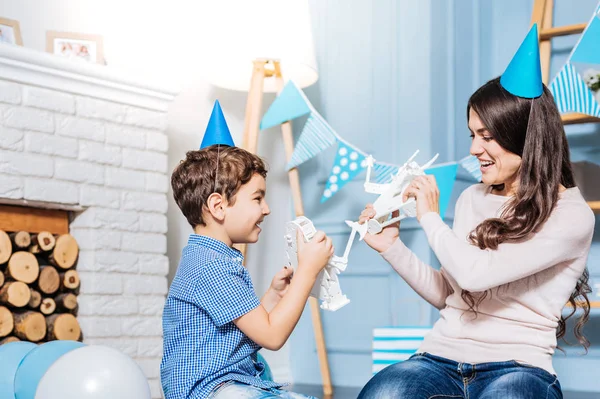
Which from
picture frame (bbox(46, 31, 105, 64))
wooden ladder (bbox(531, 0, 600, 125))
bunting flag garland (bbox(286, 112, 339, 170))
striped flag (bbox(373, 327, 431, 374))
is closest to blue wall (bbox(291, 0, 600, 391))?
wooden ladder (bbox(531, 0, 600, 125))

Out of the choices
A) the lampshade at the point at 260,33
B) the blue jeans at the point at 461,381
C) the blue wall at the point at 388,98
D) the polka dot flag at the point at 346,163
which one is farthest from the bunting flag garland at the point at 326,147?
the blue jeans at the point at 461,381

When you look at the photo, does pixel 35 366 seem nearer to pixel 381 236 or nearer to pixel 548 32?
pixel 381 236

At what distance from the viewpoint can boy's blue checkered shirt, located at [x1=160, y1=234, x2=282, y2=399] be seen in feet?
4.69

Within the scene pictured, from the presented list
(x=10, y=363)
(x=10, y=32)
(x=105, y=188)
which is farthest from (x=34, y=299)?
(x=10, y=32)

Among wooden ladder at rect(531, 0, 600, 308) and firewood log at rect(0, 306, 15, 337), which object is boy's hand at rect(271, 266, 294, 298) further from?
wooden ladder at rect(531, 0, 600, 308)

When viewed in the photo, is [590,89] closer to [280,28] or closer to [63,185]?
[280,28]

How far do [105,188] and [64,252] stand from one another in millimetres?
284

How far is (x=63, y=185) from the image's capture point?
267 cm

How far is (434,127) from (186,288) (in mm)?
2033

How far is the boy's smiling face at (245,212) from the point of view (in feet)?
5.23

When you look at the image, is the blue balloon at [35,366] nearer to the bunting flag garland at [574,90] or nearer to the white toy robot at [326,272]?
the white toy robot at [326,272]

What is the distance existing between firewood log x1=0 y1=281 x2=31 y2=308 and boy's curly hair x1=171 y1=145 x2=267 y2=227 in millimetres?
1120

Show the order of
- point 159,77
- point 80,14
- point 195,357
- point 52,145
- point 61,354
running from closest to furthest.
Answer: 1. point 195,357
2. point 61,354
3. point 52,145
4. point 80,14
5. point 159,77

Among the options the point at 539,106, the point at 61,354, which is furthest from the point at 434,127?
the point at 61,354
